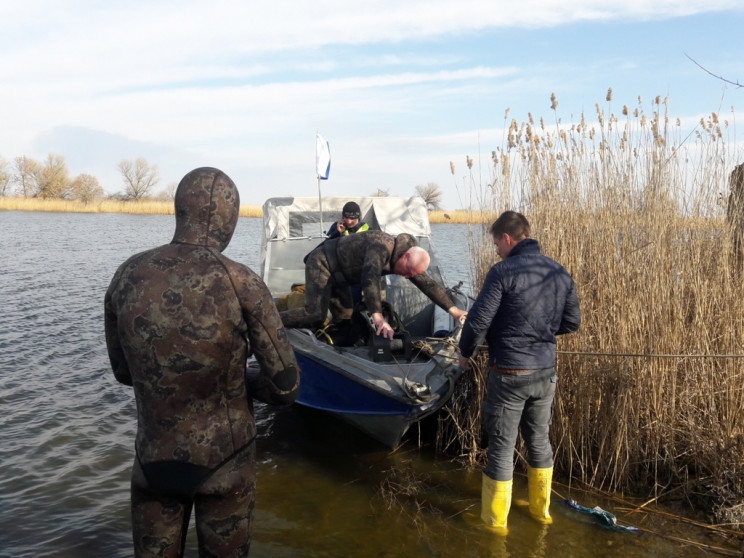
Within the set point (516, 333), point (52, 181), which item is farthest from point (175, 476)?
point (52, 181)

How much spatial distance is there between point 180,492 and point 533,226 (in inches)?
150

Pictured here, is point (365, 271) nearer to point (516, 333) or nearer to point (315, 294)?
point (315, 294)

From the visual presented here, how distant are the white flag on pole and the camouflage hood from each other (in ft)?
21.1

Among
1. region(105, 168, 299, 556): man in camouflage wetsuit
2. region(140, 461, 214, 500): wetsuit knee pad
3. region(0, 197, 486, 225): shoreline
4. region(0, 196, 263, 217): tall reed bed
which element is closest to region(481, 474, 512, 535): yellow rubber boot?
region(105, 168, 299, 556): man in camouflage wetsuit

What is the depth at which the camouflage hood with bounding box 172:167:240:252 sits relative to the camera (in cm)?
222

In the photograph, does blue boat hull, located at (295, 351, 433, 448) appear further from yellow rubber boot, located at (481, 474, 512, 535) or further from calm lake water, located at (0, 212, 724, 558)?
yellow rubber boot, located at (481, 474, 512, 535)

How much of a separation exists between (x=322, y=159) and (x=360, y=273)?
3.54 metres

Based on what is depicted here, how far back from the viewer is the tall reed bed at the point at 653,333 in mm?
4430

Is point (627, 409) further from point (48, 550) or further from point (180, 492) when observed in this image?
point (48, 550)

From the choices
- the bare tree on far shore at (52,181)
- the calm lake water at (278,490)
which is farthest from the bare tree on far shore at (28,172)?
the calm lake water at (278,490)

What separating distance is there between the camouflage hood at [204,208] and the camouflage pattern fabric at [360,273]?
2.97m

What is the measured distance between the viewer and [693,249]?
4.64 metres

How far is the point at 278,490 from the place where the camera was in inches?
198

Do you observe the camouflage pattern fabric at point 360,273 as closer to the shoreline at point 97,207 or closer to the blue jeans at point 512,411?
the blue jeans at point 512,411
